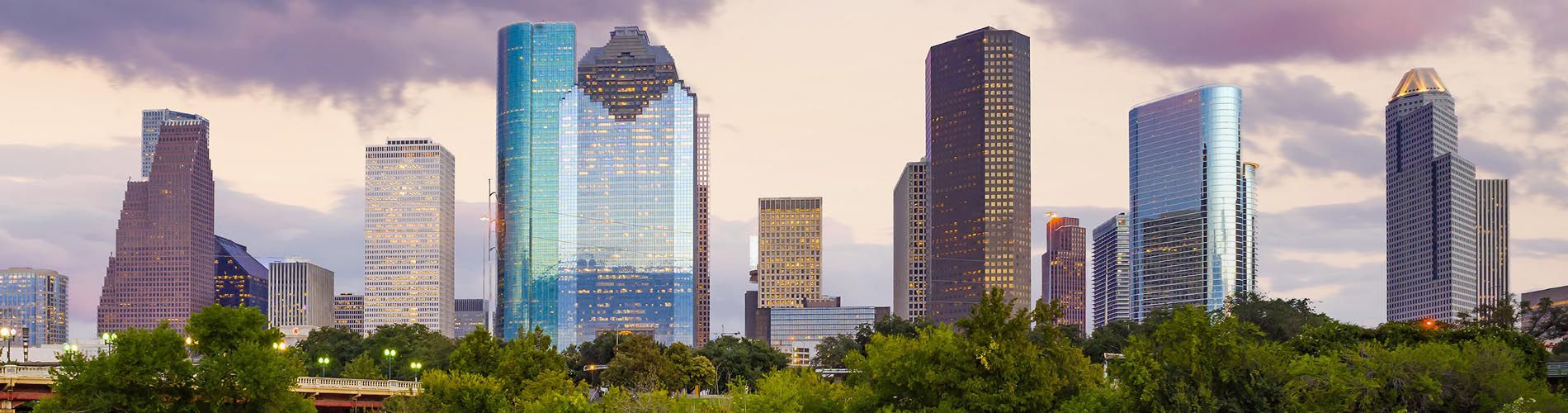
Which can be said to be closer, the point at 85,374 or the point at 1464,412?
the point at 1464,412

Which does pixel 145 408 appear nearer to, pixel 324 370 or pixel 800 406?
pixel 800 406

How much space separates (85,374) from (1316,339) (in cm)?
7067

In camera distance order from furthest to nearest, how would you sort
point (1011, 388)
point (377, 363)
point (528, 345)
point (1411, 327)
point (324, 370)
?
point (377, 363), point (324, 370), point (1411, 327), point (528, 345), point (1011, 388)

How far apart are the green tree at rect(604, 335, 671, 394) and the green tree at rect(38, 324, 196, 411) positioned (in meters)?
50.0

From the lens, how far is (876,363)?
6369 cm

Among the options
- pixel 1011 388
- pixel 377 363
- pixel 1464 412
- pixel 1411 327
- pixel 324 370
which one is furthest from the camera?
pixel 377 363


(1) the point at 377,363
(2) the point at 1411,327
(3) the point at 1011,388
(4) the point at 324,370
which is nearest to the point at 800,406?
(3) the point at 1011,388

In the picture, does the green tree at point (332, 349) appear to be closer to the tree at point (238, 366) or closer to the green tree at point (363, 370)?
the green tree at point (363, 370)

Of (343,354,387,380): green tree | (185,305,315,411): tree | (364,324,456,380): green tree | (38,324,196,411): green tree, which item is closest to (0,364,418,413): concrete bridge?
(343,354,387,380): green tree

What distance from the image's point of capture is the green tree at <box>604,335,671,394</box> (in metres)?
119

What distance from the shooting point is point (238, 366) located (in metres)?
70.8

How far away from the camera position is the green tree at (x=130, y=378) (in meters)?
68.6

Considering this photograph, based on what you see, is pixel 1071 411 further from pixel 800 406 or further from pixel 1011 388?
pixel 800 406

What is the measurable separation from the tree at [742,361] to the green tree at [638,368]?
395 inches
